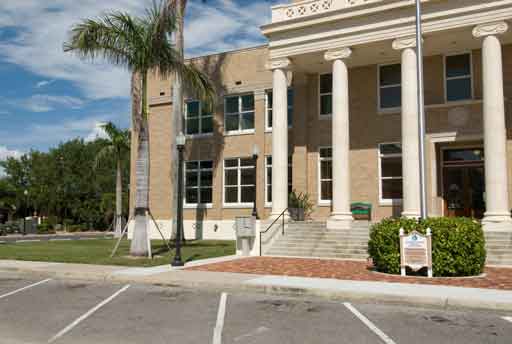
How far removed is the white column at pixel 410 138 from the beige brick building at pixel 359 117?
0.13ft

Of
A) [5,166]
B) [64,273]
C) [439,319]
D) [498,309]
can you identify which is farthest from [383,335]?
[5,166]

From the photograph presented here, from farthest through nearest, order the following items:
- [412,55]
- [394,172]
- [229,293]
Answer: [394,172], [412,55], [229,293]

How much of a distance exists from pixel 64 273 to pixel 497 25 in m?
16.4

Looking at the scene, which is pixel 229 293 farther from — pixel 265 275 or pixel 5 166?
pixel 5 166

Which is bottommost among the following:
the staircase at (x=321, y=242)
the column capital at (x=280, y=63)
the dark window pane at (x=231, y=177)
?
the staircase at (x=321, y=242)

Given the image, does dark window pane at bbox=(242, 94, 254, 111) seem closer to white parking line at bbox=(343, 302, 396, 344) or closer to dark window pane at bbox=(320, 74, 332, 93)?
dark window pane at bbox=(320, 74, 332, 93)

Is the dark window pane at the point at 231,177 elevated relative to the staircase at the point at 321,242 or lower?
elevated

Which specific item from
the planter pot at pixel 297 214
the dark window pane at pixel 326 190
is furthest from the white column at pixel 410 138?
the dark window pane at pixel 326 190

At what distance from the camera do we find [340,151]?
21.3 metres

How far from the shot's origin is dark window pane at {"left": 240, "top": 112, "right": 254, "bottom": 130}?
2845 cm

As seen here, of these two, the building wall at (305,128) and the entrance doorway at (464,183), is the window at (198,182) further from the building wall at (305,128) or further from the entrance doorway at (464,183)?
the entrance doorway at (464,183)

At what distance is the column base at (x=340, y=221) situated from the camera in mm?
20812

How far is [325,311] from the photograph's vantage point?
929 cm

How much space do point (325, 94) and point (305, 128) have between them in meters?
1.92
